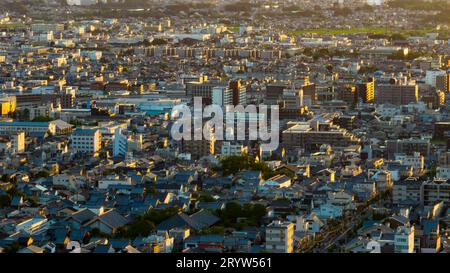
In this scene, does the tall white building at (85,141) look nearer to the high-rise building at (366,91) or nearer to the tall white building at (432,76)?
the high-rise building at (366,91)

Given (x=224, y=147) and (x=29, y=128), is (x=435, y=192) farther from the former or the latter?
(x=29, y=128)

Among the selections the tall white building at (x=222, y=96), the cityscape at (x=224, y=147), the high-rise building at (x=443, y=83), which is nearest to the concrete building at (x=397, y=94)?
the cityscape at (x=224, y=147)

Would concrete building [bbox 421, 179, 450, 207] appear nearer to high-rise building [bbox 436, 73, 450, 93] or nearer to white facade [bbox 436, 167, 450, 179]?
white facade [bbox 436, 167, 450, 179]

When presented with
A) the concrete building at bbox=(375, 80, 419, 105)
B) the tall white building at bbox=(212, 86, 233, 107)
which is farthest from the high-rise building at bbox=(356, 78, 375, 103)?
the tall white building at bbox=(212, 86, 233, 107)

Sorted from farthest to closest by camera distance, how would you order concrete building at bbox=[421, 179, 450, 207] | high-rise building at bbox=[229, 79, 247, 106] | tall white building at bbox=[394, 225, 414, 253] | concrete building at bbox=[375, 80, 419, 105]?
concrete building at bbox=[375, 80, 419, 105] → high-rise building at bbox=[229, 79, 247, 106] → concrete building at bbox=[421, 179, 450, 207] → tall white building at bbox=[394, 225, 414, 253]

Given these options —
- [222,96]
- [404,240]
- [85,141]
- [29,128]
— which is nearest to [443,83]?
[222,96]

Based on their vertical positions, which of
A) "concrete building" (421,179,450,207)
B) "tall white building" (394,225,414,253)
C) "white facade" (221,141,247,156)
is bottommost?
"white facade" (221,141,247,156)

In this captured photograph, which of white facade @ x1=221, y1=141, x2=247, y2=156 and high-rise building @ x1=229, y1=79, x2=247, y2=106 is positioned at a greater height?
white facade @ x1=221, y1=141, x2=247, y2=156
